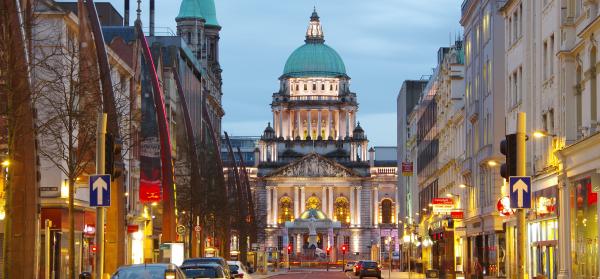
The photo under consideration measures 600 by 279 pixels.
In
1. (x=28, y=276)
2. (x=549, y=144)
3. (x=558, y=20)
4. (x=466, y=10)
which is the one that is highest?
(x=466, y=10)

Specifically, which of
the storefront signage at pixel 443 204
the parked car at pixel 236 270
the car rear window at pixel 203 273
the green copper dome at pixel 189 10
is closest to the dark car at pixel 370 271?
the storefront signage at pixel 443 204

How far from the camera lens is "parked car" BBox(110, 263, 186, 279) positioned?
104ft

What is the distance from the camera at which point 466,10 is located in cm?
8344

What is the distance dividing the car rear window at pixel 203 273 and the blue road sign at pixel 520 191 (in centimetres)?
1265

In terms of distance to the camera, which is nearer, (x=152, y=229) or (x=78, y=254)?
(x=78, y=254)

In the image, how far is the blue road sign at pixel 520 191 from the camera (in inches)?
1193

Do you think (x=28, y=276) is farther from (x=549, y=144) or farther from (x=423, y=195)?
(x=423, y=195)

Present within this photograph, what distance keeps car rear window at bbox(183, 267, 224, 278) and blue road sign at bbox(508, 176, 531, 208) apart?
12.6m

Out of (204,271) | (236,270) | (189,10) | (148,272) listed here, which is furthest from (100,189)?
(189,10)

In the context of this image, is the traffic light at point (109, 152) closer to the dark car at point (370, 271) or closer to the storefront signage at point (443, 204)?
the storefront signage at point (443, 204)

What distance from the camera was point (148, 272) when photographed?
32250mm

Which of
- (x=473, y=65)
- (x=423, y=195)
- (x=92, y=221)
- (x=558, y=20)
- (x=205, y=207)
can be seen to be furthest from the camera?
(x=423, y=195)

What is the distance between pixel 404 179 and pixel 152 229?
80.3 meters

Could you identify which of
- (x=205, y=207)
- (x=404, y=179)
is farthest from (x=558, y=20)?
(x=404, y=179)
